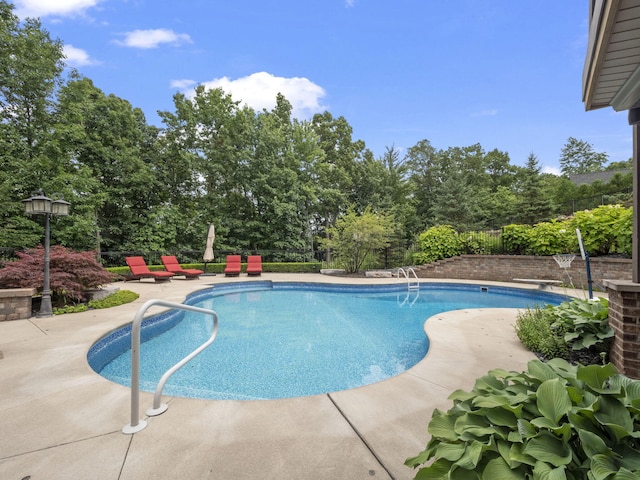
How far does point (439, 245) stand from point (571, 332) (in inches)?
386

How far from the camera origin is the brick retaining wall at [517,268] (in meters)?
8.79

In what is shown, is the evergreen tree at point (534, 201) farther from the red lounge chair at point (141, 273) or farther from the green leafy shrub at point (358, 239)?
the red lounge chair at point (141, 273)

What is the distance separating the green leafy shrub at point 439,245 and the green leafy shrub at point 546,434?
12.3 meters

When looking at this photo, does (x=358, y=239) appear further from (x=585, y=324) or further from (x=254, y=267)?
(x=585, y=324)

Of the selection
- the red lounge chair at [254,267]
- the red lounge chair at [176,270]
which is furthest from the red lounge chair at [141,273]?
the red lounge chair at [254,267]

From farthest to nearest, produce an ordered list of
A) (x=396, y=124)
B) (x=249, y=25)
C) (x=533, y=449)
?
(x=396, y=124) < (x=249, y=25) < (x=533, y=449)

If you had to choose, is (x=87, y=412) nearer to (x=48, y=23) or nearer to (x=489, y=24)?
(x=489, y=24)

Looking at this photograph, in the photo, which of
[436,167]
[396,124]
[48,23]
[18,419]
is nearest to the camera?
[18,419]

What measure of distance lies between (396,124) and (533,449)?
21374 millimetres

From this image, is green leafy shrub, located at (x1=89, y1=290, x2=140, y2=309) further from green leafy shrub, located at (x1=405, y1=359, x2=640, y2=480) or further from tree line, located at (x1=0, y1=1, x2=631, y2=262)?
green leafy shrub, located at (x1=405, y1=359, x2=640, y2=480)

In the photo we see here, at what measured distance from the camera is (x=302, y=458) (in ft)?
6.20

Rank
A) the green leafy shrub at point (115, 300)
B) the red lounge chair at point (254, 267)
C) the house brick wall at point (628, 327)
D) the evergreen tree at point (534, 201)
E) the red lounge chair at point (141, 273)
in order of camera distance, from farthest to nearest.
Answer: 1. the evergreen tree at point (534, 201)
2. the red lounge chair at point (254, 267)
3. the red lounge chair at point (141, 273)
4. the green leafy shrub at point (115, 300)
5. the house brick wall at point (628, 327)

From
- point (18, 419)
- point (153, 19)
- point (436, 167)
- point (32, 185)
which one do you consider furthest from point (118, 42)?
point (436, 167)

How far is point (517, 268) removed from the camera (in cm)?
1125
